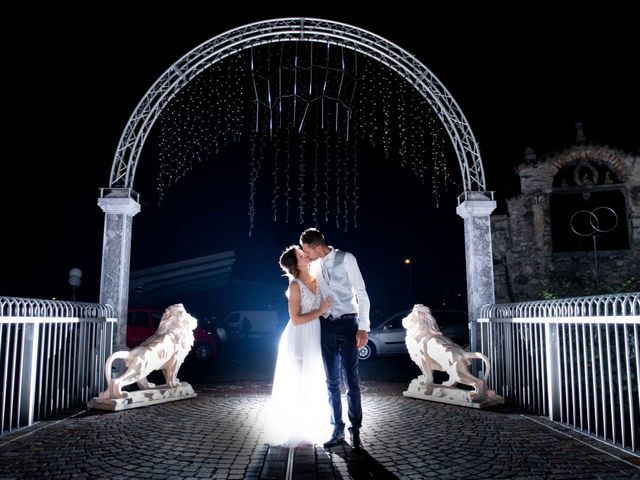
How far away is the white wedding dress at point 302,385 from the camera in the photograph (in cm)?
461

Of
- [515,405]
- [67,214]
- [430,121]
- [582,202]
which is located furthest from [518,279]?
[67,214]

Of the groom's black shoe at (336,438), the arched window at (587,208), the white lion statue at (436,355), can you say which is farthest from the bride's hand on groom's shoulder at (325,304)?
the arched window at (587,208)

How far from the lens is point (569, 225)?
542 inches

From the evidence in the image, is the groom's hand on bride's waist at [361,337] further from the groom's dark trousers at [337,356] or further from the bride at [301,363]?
the bride at [301,363]

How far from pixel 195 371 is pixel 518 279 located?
9041mm

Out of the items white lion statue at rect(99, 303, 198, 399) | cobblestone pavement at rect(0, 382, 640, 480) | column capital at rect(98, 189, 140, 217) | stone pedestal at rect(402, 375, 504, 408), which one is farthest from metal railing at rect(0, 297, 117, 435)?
stone pedestal at rect(402, 375, 504, 408)

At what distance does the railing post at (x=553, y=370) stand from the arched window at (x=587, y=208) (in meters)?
8.86

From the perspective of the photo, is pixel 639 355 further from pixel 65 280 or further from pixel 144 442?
pixel 65 280

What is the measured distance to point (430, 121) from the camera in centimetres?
900

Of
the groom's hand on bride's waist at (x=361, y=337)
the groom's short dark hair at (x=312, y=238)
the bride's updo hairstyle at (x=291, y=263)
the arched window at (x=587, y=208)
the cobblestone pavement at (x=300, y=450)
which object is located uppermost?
the arched window at (x=587, y=208)

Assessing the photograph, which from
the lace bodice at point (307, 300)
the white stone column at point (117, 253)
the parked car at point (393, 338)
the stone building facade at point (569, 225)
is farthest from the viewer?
the stone building facade at point (569, 225)

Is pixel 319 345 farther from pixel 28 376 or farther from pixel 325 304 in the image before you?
pixel 28 376

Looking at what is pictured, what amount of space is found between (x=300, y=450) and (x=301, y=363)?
2.88 feet

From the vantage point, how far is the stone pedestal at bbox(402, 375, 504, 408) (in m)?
6.16
